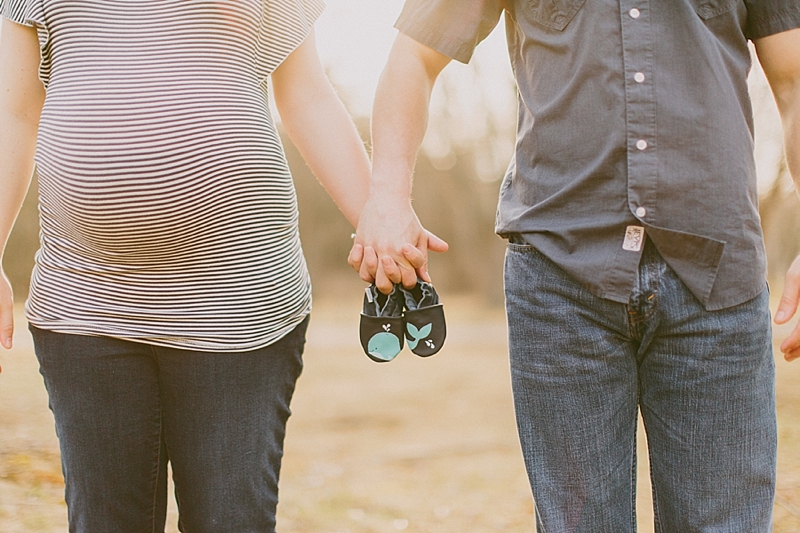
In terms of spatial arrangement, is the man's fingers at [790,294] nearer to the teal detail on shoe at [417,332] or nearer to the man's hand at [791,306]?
the man's hand at [791,306]

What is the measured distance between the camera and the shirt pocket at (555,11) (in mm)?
1319

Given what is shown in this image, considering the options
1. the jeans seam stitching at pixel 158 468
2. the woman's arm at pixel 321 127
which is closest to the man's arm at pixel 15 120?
the jeans seam stitching at pixel 158 468

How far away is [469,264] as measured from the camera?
17.4m

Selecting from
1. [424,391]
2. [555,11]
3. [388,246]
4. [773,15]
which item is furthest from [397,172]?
[424,391]

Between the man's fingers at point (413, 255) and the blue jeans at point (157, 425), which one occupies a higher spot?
the man's fingers at point (413, 255)

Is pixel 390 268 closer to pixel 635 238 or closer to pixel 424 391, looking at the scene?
pixel 635 238

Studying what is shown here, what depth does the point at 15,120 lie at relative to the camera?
1.52 metres

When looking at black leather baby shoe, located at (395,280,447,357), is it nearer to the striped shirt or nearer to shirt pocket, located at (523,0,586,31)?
the striped shirt

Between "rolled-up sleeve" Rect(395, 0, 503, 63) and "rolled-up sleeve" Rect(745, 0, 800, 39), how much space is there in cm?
45

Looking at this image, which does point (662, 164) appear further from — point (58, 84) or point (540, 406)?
point (58, 84)

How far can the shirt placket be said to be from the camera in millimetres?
1276

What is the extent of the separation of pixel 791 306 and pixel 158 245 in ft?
3.83

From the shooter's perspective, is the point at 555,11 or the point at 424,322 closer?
the point at 555,11

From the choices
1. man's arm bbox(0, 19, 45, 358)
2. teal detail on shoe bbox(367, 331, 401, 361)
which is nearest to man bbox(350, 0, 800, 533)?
teal detail on shoe bbox(367, 331, 401, 361)
